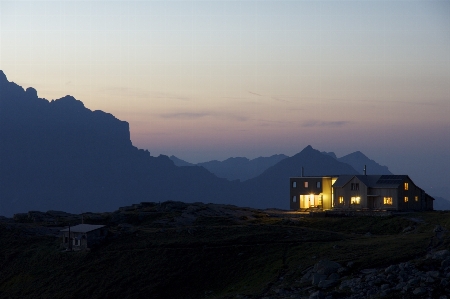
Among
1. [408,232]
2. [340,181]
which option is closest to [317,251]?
[408,232]

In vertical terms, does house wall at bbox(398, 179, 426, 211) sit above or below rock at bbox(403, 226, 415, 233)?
above

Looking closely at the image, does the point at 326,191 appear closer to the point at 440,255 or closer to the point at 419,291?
the point at 440,255

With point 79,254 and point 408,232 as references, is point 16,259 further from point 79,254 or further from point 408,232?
point 408,232

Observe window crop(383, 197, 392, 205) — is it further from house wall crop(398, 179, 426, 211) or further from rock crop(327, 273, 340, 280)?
rock crop(327, 273, 340, 280)

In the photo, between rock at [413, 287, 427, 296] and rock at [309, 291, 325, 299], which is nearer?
rock at [413, 287, 427, 296]

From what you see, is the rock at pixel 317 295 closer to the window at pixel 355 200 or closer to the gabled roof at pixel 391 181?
the gabled roof at pixel 391 181

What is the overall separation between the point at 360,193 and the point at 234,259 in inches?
1947

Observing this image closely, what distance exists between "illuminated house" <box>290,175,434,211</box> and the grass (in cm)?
1671

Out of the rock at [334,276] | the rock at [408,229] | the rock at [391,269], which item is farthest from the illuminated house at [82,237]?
the rock at [391,269]

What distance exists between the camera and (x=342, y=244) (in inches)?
2589

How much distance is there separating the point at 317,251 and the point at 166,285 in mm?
17771

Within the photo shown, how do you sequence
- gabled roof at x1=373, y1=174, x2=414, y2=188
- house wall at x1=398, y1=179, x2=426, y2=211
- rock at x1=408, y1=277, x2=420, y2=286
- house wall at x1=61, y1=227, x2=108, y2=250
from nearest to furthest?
rock at x1=408, y1=277, x2=420, y2=286, house wall at x1=61, y1=227, x2=108, y2=250, house wall at x1=398, y1=179, x2=426, y2=211, gabled roof at x1=373, y1=174, x2=414, y2=188

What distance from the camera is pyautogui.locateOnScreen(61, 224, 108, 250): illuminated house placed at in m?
80.9

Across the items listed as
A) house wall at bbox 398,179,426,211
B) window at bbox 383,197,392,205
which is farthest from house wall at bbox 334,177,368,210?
house wall at bbox 398,179,426,211
